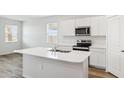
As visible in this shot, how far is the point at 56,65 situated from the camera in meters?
2.49

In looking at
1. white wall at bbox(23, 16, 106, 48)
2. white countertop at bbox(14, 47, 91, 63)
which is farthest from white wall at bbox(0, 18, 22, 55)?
white countertop at bbox(14, 47, 91, 63)

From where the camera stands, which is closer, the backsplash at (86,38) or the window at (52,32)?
the backsplash at (86,38)

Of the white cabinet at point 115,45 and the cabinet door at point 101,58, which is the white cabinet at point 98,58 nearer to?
the cabinet door at point 101,58

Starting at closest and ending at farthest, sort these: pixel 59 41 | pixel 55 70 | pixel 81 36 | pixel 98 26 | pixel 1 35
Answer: pixel 55 70
pixel 98 26
pixel 81 36
pixel 59 41
pixel 1 35

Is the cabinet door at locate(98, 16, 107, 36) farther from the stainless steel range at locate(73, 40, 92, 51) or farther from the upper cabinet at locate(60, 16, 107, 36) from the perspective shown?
the stainless steel range at locate(73, 40, 92, 51)

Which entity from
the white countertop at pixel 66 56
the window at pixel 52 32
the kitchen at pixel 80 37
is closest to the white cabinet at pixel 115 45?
the kitchen at pixel 80 37

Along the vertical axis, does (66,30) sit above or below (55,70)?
above

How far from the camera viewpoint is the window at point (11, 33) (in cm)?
670

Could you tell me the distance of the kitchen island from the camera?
7.25 feet

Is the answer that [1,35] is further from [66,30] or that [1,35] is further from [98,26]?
[98,26]
